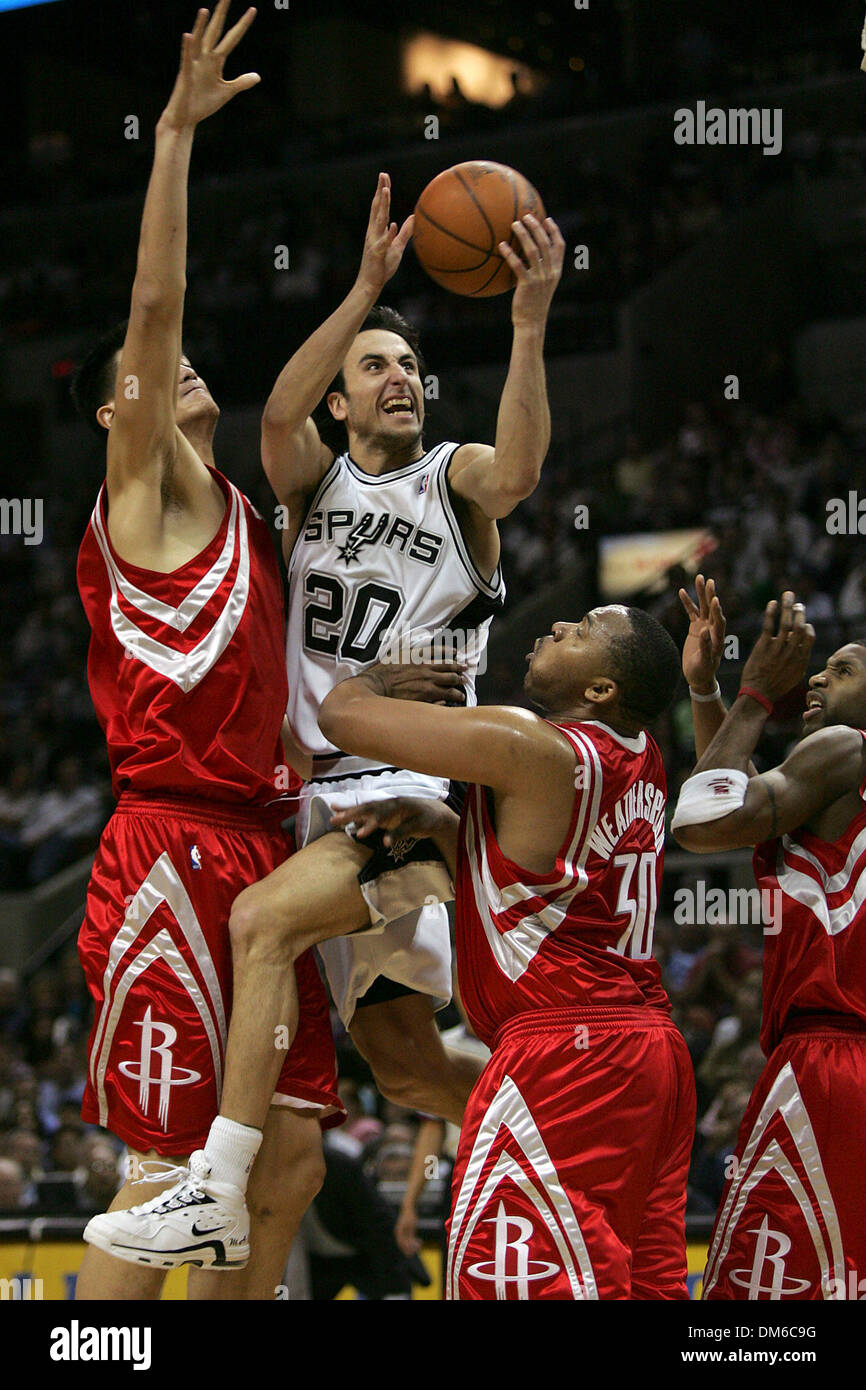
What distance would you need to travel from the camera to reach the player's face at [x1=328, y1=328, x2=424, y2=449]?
15.8 feet

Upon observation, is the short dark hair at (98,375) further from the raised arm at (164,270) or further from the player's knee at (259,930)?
the player's knee at (259,930)

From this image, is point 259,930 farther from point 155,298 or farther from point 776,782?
point 155,298

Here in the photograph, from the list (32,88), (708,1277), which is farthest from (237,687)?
(32,88)

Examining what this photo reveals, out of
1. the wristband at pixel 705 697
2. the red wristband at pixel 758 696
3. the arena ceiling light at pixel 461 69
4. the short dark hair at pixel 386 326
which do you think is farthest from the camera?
the arena ceiling light at pixel 461 69

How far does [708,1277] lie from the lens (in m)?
4.33

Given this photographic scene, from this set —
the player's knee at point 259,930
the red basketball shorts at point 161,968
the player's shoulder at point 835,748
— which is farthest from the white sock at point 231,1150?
the player's shoulder at point 835,748

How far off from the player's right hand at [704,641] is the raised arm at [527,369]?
0.61 metres

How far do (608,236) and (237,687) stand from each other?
13060 millimetres

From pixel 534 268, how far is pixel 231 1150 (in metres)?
2.34

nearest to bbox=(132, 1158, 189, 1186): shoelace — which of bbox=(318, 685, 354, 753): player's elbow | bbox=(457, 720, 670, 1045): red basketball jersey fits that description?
bbox=(457, 720, 670, 1045): red basketball jersey

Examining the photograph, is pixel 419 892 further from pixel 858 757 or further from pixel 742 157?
pixel 742 157

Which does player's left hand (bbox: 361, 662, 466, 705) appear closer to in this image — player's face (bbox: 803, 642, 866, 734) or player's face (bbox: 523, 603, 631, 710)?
player's face (bbox: 523, 603, 631, 710)

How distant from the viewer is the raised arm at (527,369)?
4246 millimetres

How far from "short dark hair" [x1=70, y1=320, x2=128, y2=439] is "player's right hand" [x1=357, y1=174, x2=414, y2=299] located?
2.46 ft
